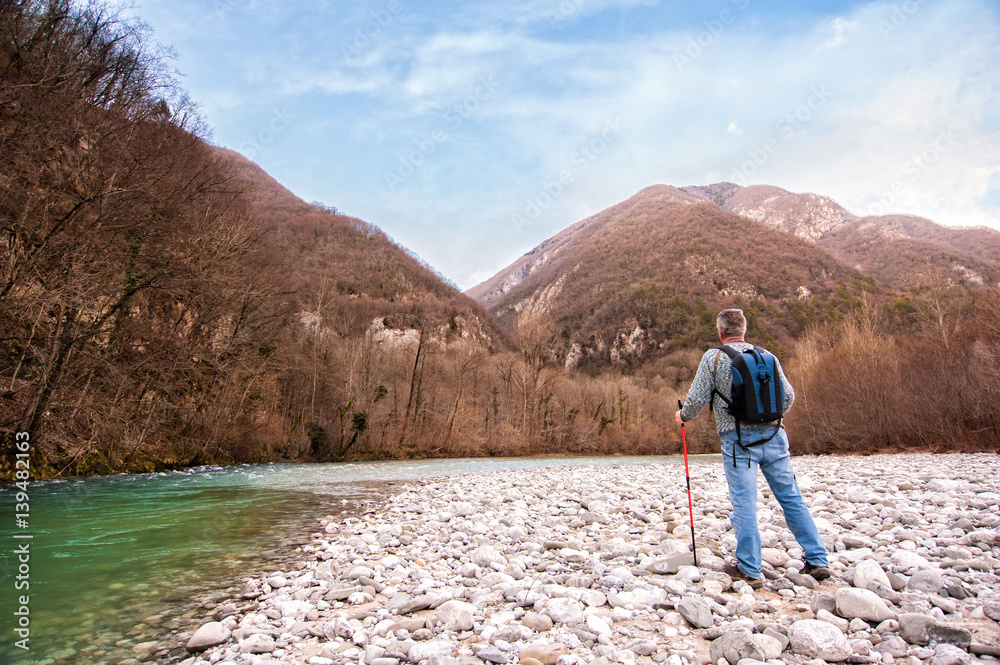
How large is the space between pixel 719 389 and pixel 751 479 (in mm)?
873

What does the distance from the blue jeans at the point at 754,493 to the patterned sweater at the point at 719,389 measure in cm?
17

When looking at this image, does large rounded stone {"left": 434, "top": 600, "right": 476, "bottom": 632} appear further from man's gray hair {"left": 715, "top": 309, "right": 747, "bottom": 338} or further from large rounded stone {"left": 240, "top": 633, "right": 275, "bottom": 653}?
man's gray hair {"left": 715, "top": 309, "right": 747, "bottom": 338}

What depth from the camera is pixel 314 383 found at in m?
35.4

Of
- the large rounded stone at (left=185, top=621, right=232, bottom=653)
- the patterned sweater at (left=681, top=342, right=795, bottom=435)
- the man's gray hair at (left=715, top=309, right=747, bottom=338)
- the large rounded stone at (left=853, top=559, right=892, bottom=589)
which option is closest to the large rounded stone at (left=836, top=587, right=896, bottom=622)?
the large rounded stone at (left=853, top=559, right=892, bottom=589)

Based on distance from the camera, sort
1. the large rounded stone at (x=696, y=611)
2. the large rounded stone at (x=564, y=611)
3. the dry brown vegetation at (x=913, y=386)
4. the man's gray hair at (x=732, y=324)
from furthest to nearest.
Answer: the dry brown vegetation at (x=913, y=386) < the man's gray hair at (x=732, y=324) < the large rounded stone at (x=564, y=611) < the large rounded stone at (x=696, y=611)

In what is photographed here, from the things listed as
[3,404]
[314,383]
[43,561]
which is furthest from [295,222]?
[43,561]

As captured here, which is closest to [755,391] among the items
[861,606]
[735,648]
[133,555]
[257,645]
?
[861,606]

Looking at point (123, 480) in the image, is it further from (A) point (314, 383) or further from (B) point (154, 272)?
(A) point (314, 383)

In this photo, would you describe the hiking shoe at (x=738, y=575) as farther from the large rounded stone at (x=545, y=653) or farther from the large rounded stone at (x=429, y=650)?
the large rounded stone at (x=429, y=650)

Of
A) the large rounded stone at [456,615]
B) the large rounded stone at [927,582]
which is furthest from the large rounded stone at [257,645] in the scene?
the large rounded stone at [927,582]

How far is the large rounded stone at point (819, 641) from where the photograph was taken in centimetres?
299

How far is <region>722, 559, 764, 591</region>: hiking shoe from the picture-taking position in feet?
14.6

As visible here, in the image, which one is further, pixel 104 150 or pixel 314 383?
pixel 314 383

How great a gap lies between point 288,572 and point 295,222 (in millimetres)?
91724
